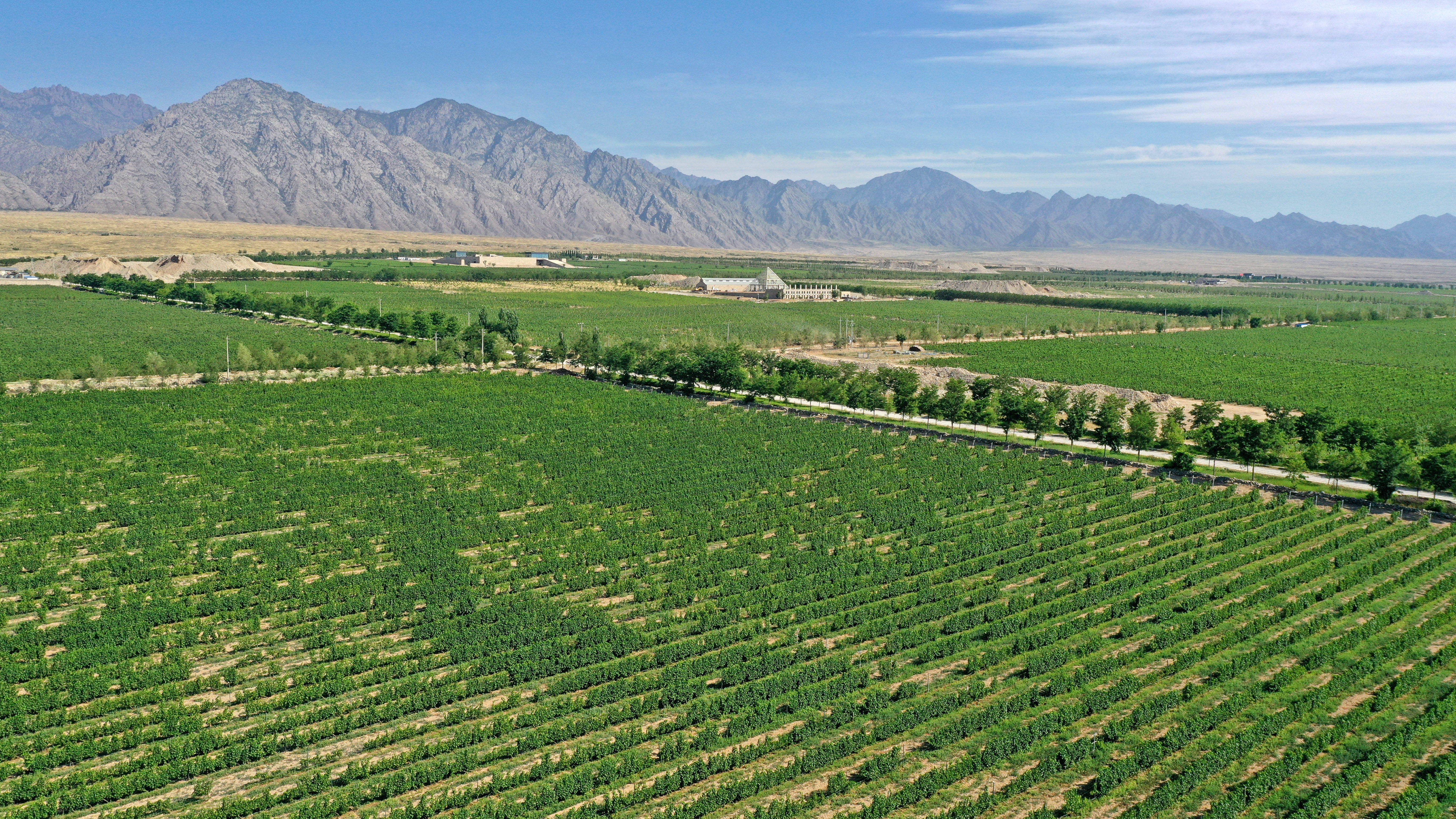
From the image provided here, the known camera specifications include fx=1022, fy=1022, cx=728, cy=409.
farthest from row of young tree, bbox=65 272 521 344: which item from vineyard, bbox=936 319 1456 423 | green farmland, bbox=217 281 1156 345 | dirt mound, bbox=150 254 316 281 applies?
vineyard, bbox=936 319 1456 423

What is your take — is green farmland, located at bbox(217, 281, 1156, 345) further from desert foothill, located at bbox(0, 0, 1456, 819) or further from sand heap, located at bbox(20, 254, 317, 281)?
desert foothill, located at bbox(0, 0, 1456, 819)

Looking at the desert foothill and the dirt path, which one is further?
the dirt path

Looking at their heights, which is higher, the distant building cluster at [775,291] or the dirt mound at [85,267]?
the dirt mound at [85,267]

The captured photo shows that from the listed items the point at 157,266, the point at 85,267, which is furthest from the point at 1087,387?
the point at 85,267

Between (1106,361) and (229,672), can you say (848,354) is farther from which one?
(229,672)

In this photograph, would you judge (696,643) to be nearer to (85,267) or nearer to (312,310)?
(312,310)

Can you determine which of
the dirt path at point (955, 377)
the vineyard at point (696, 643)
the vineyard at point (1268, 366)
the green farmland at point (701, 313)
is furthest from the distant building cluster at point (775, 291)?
the vineyard at point (696, 643)

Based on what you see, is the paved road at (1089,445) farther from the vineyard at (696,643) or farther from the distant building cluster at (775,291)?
the distant building cluster at (775,291)

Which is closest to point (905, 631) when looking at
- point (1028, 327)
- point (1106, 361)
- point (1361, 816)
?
point (1361, 816)
